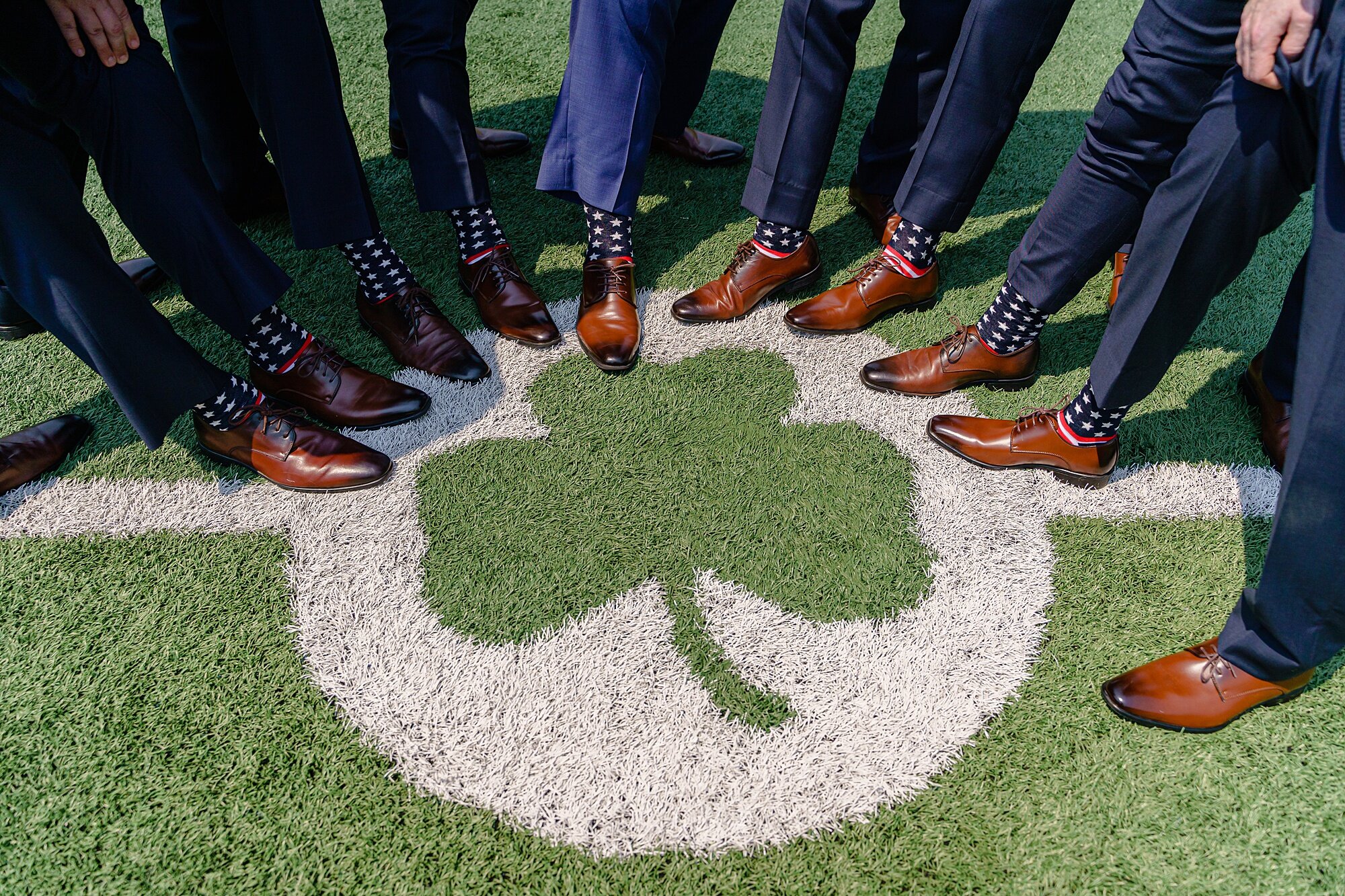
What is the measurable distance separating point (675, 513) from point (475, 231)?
110 centimetres

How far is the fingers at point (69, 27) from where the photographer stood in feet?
4.92

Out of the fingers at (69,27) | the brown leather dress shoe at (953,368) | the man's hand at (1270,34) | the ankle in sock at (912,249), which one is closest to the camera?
the man's hand at (1270,34)

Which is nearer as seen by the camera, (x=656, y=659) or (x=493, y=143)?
(x=656, y=659)

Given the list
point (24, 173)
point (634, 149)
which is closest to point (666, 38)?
point (634, 149)

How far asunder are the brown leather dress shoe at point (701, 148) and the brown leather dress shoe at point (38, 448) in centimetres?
203

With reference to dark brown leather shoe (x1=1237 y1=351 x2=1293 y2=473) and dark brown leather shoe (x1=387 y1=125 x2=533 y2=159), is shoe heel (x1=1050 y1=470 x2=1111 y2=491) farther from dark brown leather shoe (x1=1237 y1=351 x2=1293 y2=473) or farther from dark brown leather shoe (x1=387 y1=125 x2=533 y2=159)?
dark brown leather shoe (x1=387 y1=125 x2=533 y2=159)

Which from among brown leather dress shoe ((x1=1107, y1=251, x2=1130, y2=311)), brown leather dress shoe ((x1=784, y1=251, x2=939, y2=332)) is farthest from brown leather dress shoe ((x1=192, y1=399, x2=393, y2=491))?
brown leather dress shoe ((x1=1107, y1=251, x2=1130, y2=311))

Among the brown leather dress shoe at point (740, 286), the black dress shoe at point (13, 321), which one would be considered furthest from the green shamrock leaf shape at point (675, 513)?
the black dress shoe at point (13, 321)

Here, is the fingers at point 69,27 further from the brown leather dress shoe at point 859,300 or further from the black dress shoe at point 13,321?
the brown leather dress shoe at point 859,300

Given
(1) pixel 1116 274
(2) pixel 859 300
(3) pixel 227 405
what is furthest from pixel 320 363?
(1) pixel 1116 274

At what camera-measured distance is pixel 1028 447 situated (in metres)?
1.90

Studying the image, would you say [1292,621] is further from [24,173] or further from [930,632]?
[24,173]

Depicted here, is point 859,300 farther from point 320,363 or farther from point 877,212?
point 320,363

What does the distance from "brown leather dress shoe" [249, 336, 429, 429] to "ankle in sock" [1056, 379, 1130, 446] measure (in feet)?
5.36
